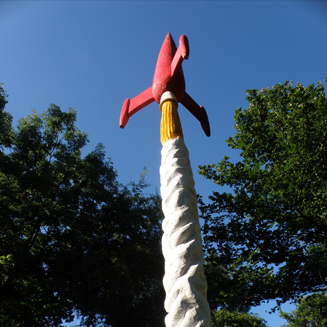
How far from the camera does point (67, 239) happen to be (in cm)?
1238

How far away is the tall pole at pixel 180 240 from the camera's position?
7.91 feet

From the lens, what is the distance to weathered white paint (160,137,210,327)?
241cm

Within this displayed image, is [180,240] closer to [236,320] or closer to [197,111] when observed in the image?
[197,111]

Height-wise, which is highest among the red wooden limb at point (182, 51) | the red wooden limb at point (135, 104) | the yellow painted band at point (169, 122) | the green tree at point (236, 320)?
the green tree at point (236, 320)

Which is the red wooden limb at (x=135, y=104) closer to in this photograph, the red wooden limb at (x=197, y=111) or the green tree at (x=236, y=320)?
the red wooden limb at (x=197, y=111)

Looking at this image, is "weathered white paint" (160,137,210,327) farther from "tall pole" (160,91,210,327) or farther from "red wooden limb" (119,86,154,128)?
"red wooden limb" (119,86,154,128)

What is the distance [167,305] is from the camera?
2.52 meters

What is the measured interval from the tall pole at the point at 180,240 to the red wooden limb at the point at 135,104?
93cm

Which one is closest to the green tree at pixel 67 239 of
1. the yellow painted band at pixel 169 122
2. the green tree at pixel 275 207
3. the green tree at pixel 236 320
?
the green tree at pixel 275 207

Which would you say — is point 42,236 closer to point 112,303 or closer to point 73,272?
point 73,272

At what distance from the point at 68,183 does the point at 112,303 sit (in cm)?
586

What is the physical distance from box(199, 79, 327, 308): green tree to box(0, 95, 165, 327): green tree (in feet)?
13.7

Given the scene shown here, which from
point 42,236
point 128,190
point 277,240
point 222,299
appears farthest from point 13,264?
point 277,240

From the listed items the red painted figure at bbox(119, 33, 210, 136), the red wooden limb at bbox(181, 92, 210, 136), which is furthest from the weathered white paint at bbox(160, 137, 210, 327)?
the red wooden limb at bbox(181, 92, 210, 136)
